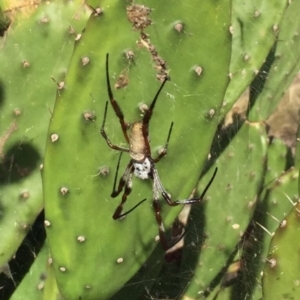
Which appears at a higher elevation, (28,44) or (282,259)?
(28,44)

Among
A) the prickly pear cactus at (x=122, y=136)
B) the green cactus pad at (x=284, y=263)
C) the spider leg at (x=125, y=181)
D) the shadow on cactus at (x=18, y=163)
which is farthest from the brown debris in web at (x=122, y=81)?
the green cactus pad at (x=284, y=263)

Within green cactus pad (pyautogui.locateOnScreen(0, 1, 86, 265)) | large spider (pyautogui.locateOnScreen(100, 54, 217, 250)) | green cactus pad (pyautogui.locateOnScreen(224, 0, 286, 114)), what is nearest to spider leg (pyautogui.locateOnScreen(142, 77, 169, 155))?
large spider (pyautogui.locateOnScreen(100, 54, 217, 250))

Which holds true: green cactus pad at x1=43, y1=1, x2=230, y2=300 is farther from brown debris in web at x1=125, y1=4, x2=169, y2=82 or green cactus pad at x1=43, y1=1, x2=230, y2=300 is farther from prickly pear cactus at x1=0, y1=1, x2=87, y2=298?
prickly pear cactus at x1=0, y1=1, x2=87, y2=298

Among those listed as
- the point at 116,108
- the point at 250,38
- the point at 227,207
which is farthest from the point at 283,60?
the point at 116,108

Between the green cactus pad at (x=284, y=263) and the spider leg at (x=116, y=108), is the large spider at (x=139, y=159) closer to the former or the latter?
the spider leg at (x=116, y=108)

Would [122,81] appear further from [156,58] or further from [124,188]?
[124,188]

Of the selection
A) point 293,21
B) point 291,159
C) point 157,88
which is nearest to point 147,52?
point 157,88

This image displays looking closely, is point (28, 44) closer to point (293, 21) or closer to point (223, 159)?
point (223, 159)
